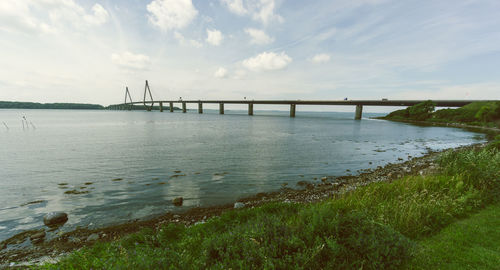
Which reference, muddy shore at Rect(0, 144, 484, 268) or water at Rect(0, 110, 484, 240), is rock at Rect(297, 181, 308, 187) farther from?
water at Rect(0, 110, 484, 240)

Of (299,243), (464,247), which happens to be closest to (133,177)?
(299,243)

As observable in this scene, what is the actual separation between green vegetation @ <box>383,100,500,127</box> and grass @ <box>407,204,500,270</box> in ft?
321

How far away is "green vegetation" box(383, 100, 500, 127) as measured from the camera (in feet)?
251

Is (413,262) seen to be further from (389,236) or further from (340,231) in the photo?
(340,231)

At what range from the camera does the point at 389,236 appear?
16.1 ft

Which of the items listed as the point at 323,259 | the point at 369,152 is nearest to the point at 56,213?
the point at 323,259

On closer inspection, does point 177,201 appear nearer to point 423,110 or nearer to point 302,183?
point 302,183

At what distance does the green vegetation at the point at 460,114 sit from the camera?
7656cm

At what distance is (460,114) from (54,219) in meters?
141

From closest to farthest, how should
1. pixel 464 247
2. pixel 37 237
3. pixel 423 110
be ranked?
pixel 464 247
pixel 37 237
pixel 423 110

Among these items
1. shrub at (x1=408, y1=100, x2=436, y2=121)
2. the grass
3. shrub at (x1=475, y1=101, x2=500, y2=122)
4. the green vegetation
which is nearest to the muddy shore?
the grass

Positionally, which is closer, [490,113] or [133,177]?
[133,177]

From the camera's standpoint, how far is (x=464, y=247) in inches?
221

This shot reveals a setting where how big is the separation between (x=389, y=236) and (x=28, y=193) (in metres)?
20.2
